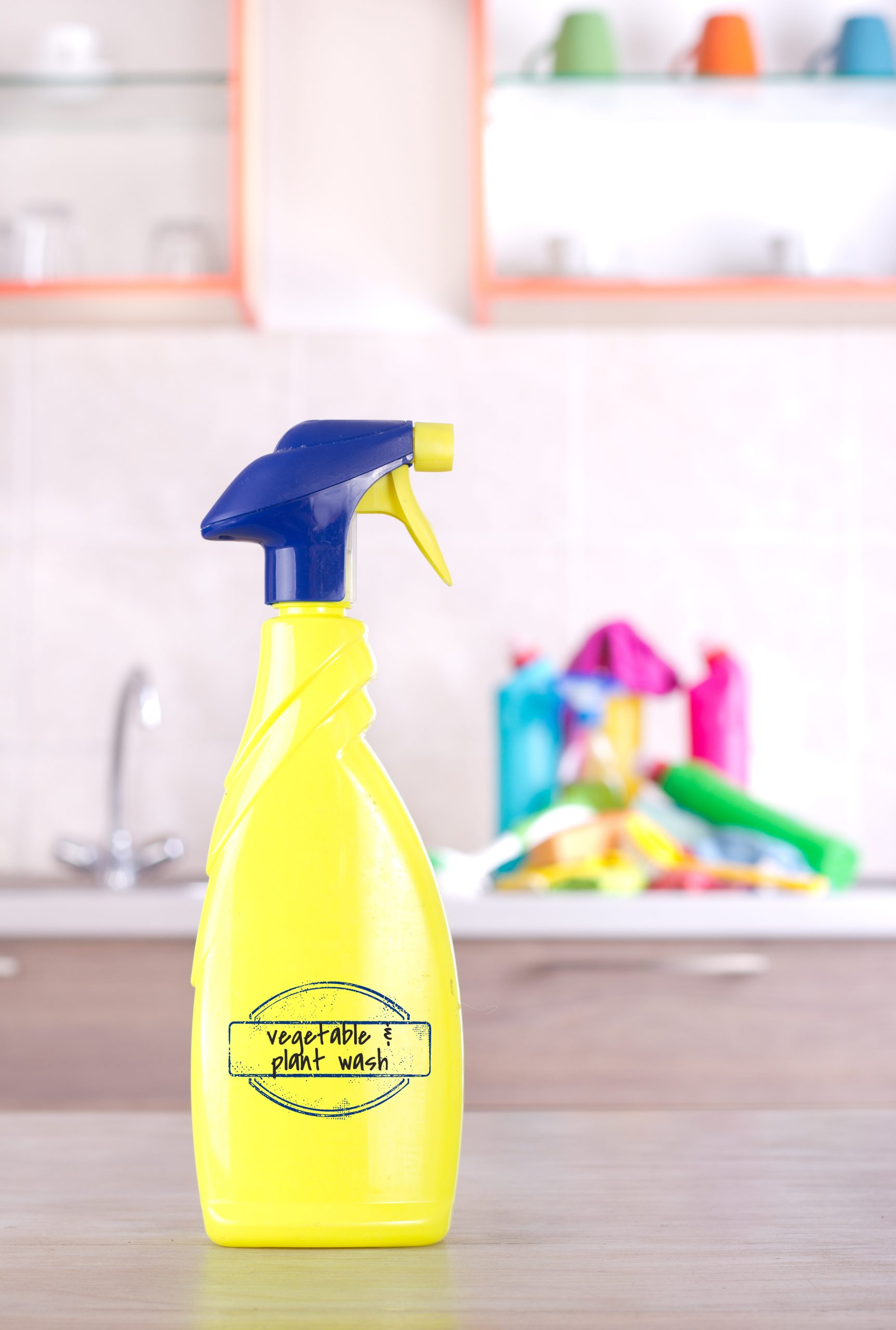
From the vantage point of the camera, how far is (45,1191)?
45 cm

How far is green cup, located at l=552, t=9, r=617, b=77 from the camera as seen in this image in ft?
5.89

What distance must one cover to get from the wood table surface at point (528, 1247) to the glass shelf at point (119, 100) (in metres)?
1.61

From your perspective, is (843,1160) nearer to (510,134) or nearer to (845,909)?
(845,909)

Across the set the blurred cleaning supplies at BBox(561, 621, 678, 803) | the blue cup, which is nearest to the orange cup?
the blue cup

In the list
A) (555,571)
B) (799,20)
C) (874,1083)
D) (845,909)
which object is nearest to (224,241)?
(555,571)

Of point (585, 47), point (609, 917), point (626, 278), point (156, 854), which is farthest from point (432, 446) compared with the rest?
point (585, 47)

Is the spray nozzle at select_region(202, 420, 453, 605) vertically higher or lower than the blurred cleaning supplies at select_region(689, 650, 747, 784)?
higher

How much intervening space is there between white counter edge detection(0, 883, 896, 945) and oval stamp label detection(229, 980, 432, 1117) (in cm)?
95

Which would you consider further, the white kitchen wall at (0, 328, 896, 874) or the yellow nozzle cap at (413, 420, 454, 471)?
the white kitchen wall at (0, 328, 896, 874)

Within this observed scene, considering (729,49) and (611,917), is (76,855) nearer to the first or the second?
(611,917)

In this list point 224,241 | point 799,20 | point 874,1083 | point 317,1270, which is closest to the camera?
point 317,1270

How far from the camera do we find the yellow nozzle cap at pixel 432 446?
42cm

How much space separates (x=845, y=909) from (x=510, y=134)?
1210 mm

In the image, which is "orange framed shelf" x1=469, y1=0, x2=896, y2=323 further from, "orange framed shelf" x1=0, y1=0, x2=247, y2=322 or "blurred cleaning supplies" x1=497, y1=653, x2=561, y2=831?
"blurred cleaning supplies" x1=497, y1=653, x2=561, y2=831
